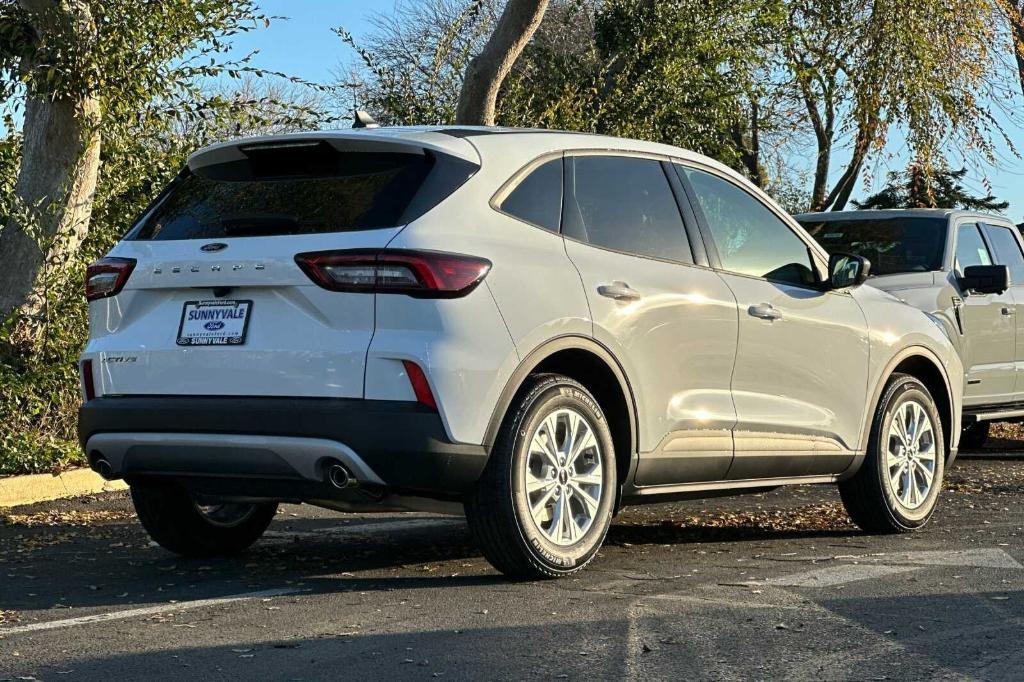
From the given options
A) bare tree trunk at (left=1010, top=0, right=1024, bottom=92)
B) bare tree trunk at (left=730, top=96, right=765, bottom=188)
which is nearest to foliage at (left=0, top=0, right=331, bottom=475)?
bare tree trunk at (left=730, top=96, right=765, bottom=188)

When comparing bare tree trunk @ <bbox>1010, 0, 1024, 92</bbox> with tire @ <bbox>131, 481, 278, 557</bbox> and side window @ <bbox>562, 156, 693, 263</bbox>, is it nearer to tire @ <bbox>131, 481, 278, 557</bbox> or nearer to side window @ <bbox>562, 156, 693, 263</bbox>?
side window @ <bbox>562, 156, 693, 263</bbox>

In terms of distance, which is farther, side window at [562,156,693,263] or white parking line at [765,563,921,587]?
side window at [562,156,693,263]

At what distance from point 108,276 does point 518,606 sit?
84.5 inches

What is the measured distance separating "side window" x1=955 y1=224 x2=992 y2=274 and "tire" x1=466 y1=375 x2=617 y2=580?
648 centimetres

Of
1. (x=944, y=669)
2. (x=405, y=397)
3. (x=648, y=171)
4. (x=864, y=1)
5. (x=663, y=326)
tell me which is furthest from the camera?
(x=864, y=1)

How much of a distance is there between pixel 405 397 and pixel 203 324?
90cm

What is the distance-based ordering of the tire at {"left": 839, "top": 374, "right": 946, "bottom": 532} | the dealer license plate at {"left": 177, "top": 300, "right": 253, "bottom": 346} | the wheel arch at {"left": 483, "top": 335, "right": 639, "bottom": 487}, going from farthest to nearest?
the tire at {"left": 839, "top": 374, "right": 946, "bottom": 532}, the wheel arch at {"left": 483, "top": 335, "right": 639, "bottom": 487}, the dealer license plate at {"left": 177, "top": 300, "right": 253, "bottom": 346}

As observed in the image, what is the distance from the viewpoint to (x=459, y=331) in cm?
569

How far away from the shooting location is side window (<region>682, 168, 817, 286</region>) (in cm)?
727

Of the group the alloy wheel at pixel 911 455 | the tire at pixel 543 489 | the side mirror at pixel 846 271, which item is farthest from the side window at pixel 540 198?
the alloy wheel at pixel 911 455

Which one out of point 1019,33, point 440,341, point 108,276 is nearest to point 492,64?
point 108,276

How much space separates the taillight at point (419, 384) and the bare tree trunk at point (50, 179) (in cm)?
608

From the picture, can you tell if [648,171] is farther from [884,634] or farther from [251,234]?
[884,634]

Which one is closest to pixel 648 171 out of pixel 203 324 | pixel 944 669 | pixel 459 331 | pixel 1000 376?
pixel 459 331
